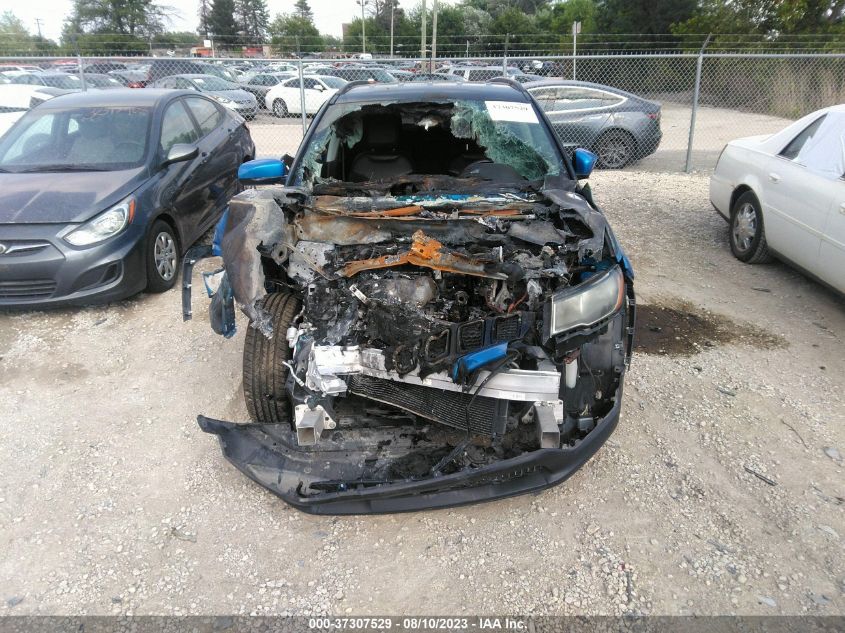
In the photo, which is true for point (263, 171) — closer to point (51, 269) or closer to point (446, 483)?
point (51, 269)

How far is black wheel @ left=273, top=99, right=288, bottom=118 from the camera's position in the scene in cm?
1698

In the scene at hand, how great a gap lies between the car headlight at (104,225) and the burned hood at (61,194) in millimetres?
51

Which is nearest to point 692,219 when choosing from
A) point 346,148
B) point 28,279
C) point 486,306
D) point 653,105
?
point 653,105

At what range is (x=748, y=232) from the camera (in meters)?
5.81

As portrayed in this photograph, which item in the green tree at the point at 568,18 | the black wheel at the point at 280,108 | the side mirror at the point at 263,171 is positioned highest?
the green tree at the point at 568,18

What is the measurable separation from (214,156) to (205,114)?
66 centimetres

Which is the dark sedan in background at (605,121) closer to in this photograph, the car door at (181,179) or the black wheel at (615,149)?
the black wheel at (615,149)

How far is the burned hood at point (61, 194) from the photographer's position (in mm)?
4551

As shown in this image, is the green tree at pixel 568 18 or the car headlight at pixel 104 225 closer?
the car headlight at pixel 104 225

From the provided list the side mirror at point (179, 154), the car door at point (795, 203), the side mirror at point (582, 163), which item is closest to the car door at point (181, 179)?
the side mirror at point (179, 154)

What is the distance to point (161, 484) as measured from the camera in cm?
296

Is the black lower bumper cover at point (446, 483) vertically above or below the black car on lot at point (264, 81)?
below

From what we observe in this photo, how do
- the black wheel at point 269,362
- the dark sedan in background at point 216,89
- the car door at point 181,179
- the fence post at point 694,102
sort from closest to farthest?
the black wheel at point 269,362 < the car door at point 181,179 < the fence post at point 694,102 < the dark sedan in background at point 216,89

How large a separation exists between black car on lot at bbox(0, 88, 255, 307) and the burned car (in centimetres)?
193
